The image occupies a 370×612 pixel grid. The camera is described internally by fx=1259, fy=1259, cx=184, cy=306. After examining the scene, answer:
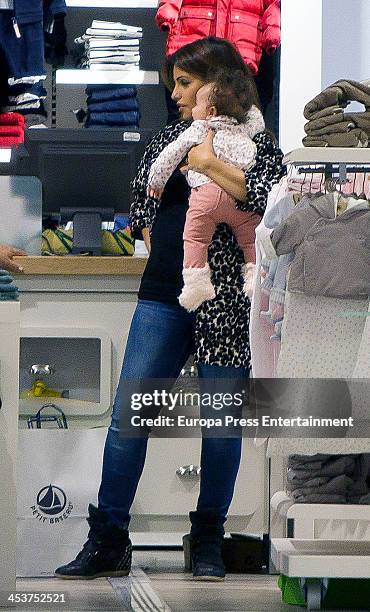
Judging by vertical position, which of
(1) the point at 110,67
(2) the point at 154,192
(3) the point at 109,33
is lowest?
(2) the point at 154,192

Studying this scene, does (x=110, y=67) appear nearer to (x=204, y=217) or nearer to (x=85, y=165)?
(x=85, y=165)

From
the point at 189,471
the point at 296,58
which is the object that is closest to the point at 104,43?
the point at 296,58

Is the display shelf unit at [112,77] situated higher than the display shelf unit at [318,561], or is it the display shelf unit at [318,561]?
the display shelf unit at [112,77]

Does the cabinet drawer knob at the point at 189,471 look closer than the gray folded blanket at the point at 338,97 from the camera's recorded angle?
No

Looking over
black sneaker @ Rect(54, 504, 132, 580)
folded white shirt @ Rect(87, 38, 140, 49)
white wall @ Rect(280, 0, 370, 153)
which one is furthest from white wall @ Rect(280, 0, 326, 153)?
black sneaker @ Rect(54, 504, 132, 580)

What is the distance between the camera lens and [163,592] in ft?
10.1

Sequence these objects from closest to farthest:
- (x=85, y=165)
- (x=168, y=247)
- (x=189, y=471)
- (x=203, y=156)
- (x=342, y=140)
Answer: (x=342, y=140)
(x=203, y=156)
(x=168, y=247)
(x=189, y=471)
(x=85, y=165)

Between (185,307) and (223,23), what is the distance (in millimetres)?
1425

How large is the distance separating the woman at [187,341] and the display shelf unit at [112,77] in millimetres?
949

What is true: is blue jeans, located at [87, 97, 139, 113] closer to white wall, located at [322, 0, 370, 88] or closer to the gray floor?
white wall, located at [322, 0, 370, 88]

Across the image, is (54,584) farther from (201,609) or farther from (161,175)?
(161,175)

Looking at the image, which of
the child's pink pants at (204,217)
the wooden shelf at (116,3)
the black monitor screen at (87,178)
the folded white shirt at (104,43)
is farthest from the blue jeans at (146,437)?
the wooden shelf at (116,3)

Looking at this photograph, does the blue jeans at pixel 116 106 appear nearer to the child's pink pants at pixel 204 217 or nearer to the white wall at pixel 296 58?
the white wall at pixel 296 58

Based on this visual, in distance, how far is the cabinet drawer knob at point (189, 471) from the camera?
3.68 meters
